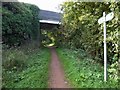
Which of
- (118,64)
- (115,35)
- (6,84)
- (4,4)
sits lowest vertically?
(6,84)

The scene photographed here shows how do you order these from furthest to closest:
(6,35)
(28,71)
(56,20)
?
(56,20), (6,35), (28,71)

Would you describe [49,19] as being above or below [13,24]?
above

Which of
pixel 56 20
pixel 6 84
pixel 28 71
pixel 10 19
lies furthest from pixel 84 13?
pixel 56 20

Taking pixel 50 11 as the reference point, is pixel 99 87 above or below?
below

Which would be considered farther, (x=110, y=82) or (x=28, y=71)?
(x=28, y=71)

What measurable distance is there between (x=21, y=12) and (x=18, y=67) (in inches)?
383

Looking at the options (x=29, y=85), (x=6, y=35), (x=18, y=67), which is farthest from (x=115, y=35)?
(x=6, y=35)

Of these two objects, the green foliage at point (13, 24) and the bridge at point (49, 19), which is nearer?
the green foliage at point (13, 24)

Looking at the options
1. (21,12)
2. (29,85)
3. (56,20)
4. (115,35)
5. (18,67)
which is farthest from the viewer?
(56,20)

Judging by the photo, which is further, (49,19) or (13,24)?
(49,19)

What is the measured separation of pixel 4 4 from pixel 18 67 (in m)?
6.92

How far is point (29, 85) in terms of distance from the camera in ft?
28.6

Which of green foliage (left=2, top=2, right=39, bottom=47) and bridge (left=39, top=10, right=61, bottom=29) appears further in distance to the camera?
bridge (left=39, top=10, right=61, bottom=29)

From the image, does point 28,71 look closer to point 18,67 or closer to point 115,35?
point 18,67
